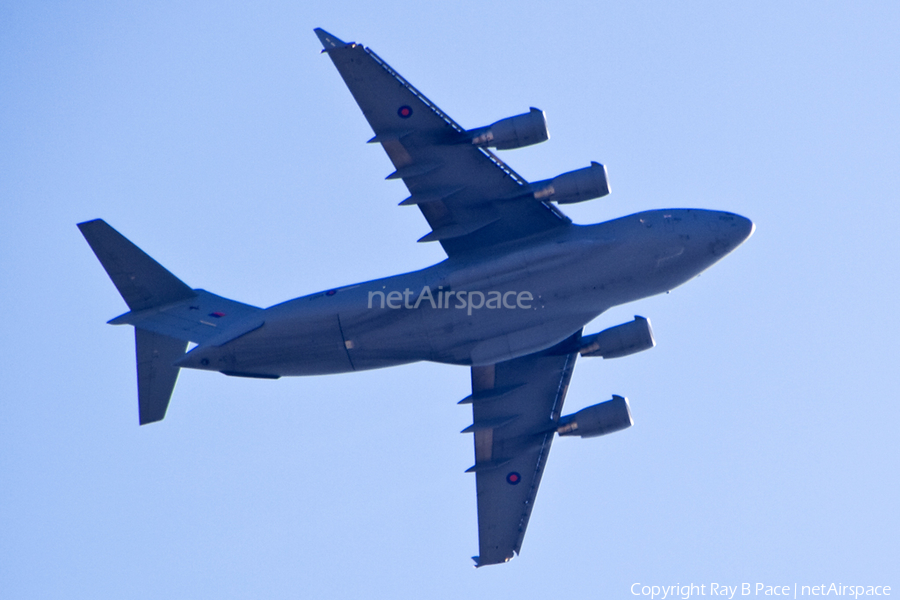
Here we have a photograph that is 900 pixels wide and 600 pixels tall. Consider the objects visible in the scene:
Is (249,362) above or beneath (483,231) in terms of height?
beneath

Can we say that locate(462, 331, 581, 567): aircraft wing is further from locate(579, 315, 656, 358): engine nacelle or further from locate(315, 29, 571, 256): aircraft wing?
locate(315, 29, 571, 256): aircraft wing

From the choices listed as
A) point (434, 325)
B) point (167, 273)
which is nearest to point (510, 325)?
point (434, 325)

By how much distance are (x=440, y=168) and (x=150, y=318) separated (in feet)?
30.9

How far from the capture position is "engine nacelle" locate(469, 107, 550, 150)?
29047mm

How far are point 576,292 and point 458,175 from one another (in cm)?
444

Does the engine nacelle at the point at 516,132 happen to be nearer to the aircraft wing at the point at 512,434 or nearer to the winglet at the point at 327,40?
the winglet at the point at 327,40

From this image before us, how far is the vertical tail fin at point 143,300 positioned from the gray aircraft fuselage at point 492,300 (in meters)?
1.64

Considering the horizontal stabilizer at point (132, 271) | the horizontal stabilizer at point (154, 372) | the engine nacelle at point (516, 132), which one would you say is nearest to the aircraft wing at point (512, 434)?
the engine nacelle at point (516, 132)

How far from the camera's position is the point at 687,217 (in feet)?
98.8

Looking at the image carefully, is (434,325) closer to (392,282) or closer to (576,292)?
(392,282)

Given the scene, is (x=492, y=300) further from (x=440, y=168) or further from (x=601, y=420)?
(x=601, y=420)

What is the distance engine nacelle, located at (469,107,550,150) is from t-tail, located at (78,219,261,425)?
322 inches

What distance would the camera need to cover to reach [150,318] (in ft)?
105

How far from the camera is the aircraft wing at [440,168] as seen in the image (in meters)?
29.2
